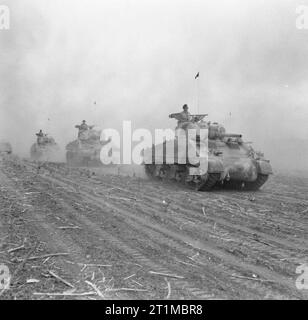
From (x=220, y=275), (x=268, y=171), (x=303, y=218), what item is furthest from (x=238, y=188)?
(x=220, y=275)

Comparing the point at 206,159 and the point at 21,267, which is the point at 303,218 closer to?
the point at 206,159

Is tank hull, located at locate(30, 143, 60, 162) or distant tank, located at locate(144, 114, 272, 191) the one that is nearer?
distant tank, located at locate(144, 114, 272, 191)

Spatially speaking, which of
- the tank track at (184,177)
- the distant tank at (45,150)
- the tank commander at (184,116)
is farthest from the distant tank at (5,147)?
the tank commander at (184,116)

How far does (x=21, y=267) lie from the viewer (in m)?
5.48

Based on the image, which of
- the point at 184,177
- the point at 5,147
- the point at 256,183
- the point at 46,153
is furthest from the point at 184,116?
the point at 5,147

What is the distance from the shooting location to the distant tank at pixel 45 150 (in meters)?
35.8

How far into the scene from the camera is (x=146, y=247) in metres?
6.86

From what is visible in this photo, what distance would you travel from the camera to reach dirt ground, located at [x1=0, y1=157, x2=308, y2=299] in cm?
507

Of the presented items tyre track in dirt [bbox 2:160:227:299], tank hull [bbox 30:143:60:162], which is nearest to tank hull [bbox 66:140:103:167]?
tank hull [bbox 30:143:60:162]

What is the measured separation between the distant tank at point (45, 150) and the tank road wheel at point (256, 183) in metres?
23.0

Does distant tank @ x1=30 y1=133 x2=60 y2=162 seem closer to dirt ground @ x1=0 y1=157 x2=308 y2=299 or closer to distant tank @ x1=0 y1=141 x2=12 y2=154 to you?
distant tank @ x1=0 y1=141 x2=12 y2=154

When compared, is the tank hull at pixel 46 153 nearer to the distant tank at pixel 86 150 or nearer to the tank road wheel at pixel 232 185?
the distant tank at pixel 86 150

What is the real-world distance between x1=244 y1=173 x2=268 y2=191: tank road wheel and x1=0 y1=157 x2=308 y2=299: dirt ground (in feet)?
13.3
